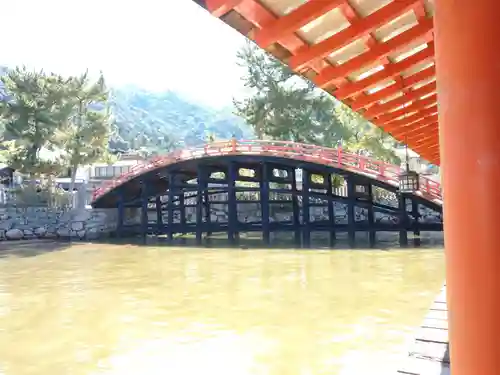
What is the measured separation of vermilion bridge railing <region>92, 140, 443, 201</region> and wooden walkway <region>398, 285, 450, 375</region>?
11.3 metres

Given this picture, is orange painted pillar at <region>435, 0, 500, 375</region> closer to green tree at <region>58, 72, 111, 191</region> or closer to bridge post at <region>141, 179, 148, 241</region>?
bridge post at <region>141, 179, 148, 241</region>

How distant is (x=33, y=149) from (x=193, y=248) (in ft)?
36.6

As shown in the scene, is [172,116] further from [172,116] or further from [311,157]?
[311,157]

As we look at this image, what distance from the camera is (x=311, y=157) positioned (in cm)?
1780

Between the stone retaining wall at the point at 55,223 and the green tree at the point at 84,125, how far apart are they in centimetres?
286

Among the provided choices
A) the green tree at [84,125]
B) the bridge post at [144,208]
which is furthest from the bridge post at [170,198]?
the green tree at [84,125]

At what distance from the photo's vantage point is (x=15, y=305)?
374 inches

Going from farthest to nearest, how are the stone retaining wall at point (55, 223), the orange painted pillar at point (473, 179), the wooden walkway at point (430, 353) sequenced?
the stone retaining wall at point (55, 223) < the wooden walkway at point (430, 353) < the orange painted pillar at point (473, 179)

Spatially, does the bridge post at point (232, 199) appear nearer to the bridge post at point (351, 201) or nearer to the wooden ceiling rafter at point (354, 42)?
the bridge post at point (351, 201)

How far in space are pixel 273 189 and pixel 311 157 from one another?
6.24 ft

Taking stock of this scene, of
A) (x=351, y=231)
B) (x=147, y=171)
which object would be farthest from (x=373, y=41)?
(x=147, y=171)

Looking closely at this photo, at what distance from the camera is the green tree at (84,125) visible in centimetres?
2533

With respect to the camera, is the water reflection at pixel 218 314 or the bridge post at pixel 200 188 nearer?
the water reflection at pixel 218 314

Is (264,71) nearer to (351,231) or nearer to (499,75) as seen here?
(351,231)
